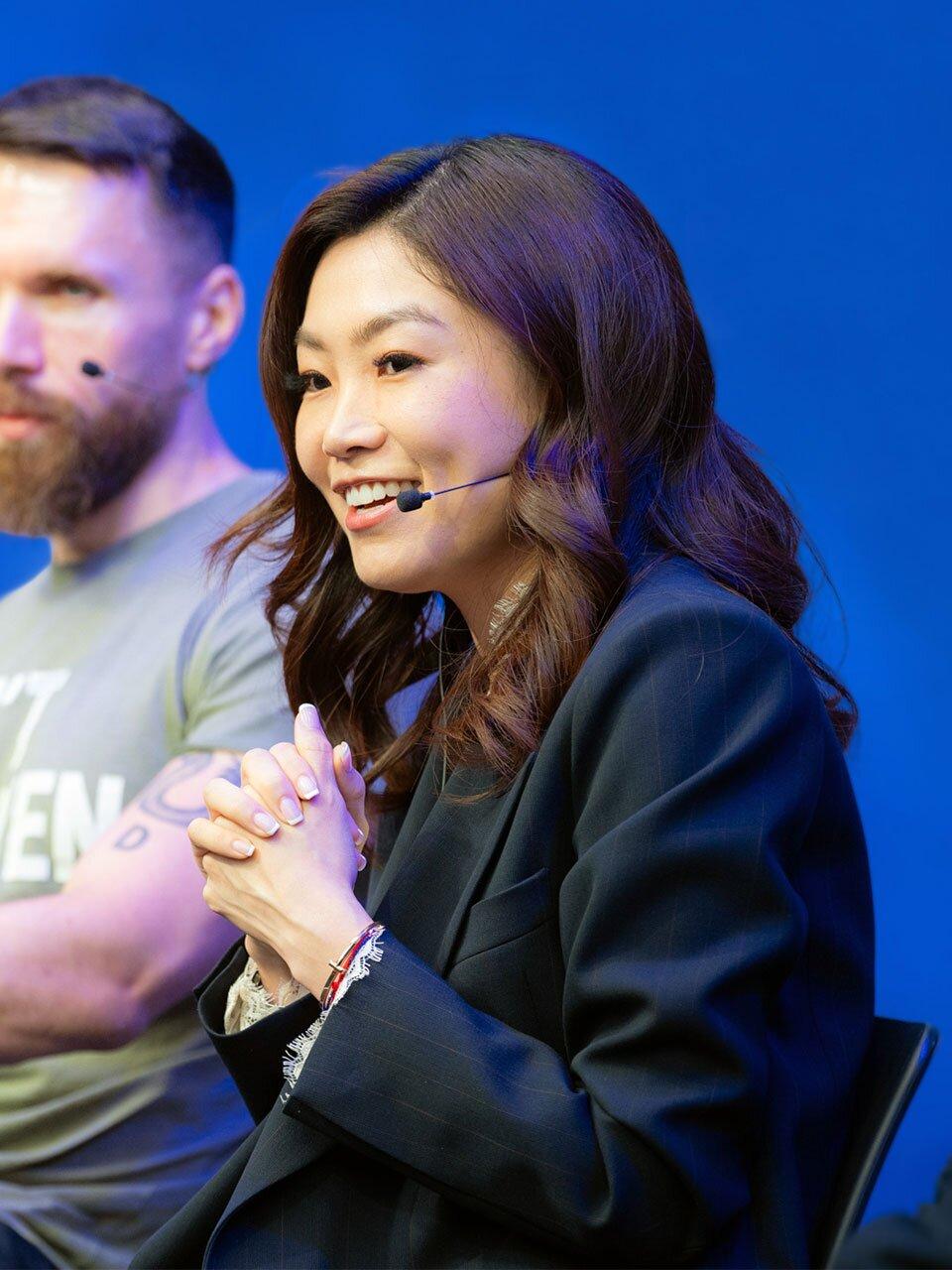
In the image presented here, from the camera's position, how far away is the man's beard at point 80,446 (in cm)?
266

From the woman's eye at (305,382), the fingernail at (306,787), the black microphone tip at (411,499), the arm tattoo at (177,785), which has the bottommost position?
the arm tattoo at (177,785)

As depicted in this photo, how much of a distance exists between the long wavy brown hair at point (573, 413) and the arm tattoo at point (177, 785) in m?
0.70

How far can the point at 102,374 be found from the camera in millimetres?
2658

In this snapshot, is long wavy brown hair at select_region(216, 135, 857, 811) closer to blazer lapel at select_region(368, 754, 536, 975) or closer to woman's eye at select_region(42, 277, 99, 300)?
blazer lapel at select_region(368, 754, 536, 975)

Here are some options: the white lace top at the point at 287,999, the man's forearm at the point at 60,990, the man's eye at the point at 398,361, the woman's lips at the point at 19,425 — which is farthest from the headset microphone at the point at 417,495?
the woman's lips at the point at 19,425

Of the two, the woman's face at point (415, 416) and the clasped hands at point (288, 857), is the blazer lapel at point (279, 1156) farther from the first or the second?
the woman's face at point (415, 416)

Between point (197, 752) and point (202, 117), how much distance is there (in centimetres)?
117

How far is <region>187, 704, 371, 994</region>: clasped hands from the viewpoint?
4.66 feet

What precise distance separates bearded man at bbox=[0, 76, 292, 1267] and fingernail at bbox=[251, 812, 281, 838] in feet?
2.85

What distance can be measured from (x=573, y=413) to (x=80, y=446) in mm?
1298

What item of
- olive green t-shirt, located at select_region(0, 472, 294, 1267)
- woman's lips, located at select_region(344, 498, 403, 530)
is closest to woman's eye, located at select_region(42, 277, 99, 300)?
olive green t-shirt, located at select_region(0, 472, 294, 1267)

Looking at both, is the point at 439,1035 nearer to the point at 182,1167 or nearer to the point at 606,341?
the point at 606,341

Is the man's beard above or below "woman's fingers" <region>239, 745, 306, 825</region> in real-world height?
above

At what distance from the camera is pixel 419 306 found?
1.65 meters
